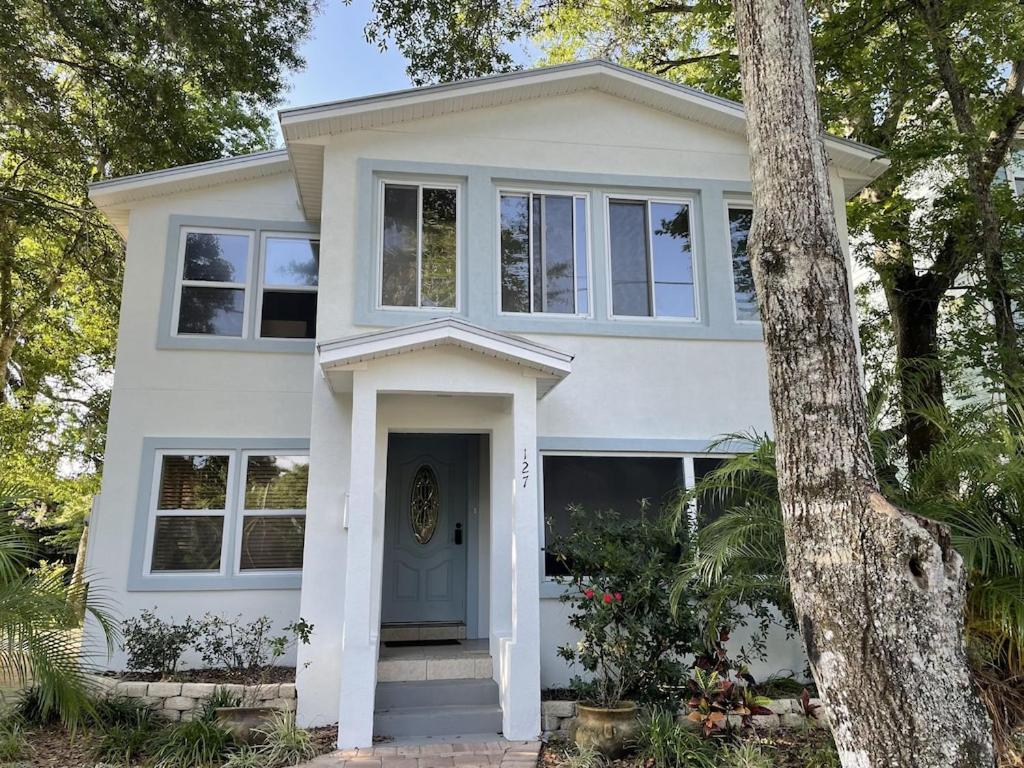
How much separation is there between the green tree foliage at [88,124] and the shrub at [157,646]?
20.4 ft

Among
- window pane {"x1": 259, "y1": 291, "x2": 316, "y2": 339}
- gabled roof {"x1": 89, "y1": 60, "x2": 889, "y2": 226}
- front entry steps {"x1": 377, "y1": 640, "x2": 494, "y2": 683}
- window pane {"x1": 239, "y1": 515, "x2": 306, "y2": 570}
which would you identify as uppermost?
gabled roof {"x1": 89, "y1": 60, "x2": 889, "y2": 226}

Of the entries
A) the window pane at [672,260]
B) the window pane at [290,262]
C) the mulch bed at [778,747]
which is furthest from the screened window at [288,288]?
the mulch bed at [778,747]

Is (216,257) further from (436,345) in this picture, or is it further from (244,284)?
(436,345)

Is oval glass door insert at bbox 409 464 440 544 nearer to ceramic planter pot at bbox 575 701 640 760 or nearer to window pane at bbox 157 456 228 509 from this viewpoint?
window pane at bbox 157 456 228 509

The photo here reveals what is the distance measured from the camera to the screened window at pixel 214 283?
9234 mm

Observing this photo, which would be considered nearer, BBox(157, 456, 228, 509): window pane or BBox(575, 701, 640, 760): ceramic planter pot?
BBox(575, 701, 640, 760): ceramic planter pot

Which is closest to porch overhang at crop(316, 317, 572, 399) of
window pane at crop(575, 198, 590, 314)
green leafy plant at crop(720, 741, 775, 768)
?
window pane at crop(575, 198, 590, 314)

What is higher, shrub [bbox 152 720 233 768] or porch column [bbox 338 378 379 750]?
porch column [bbox 338 378 379 750]

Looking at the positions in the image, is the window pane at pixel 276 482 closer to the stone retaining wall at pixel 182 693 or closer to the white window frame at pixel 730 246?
the stone retaining wall at pixel 182 693

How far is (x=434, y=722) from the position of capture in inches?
262

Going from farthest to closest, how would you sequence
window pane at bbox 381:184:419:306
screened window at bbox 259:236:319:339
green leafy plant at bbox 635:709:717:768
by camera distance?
screened window at bbox 259:236:319:339 → window pane at bbox 381:184:419:306 → green leafy plant at bbox 635:709:717:768

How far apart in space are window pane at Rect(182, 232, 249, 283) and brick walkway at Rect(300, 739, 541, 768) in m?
6.07

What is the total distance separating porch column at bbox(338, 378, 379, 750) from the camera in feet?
20.5

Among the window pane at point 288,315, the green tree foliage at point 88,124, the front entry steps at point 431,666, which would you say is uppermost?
the green tree foliage at point 88,124
